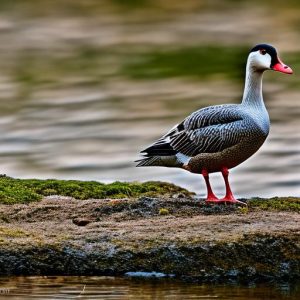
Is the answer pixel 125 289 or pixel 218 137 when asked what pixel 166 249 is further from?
pixel 218 137

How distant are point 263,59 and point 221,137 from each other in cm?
117

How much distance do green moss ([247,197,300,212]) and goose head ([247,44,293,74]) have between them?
159cm

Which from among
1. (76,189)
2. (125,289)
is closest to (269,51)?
(76,189)

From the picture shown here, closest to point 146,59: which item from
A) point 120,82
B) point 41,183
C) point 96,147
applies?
point 120,82

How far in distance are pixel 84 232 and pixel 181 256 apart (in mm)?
→ 988

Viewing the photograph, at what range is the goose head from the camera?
44.0 feet

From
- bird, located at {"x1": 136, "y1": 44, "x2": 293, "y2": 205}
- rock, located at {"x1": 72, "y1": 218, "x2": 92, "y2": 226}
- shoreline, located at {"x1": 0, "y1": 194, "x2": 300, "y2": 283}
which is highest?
bird, located at {"x1": 136, "y1": 44, "x2": 293, "y2": 205}

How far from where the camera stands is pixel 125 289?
32.4ft

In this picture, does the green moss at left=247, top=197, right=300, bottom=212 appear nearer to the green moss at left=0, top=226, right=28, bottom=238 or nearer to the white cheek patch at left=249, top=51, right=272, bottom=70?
the white cheek patch at left=249, top=51, right=272, bottom=70

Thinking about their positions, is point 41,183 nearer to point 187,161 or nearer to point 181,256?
point 187,161

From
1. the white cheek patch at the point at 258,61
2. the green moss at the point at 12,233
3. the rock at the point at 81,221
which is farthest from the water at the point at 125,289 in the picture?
the white cheek patch at the point at 258,61

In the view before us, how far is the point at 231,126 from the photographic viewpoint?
1270 cm

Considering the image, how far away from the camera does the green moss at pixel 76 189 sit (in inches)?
508

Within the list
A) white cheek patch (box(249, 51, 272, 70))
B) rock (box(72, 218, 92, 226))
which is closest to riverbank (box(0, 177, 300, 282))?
rock (box(72, 218, 92, 226))
